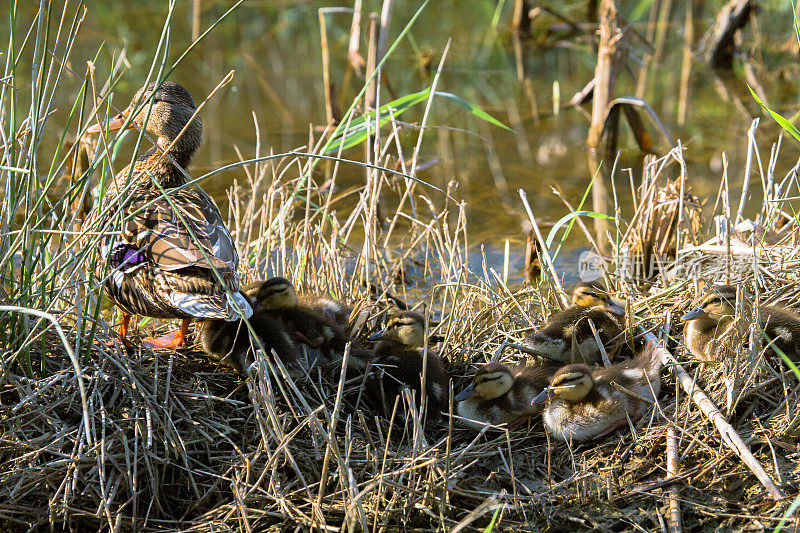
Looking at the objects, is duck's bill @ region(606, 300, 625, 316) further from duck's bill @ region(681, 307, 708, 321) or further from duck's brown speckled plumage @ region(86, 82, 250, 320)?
duck's brown speckled plumage @ region(86, 82, 250, 320)

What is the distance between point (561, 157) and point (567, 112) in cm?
103

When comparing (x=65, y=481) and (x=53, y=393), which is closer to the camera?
(x=65, y=481)

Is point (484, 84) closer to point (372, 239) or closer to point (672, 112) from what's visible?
point (672, 112)

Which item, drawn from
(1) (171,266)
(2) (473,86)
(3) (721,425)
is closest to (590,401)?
(3) (721,425)

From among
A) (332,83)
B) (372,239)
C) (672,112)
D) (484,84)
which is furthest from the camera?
(484,84)

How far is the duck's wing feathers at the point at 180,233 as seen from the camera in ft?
10.1

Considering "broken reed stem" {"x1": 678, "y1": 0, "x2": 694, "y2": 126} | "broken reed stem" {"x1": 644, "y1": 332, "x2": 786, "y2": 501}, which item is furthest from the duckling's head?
"broken reed stem" {"x1": 678, "y1": 0, "x2": 694, "y2": 126}

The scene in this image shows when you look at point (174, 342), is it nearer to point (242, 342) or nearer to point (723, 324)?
point (242, 342)

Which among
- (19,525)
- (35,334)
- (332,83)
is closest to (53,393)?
(35,334)

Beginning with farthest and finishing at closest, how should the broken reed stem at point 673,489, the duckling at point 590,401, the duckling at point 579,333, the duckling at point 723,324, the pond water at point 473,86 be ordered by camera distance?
the pond water at point 473,86 → the duckling at point 579,333 → the duckling at point 723,324 → the duckling at point 590,401 → the broken reed stem at point 673,489

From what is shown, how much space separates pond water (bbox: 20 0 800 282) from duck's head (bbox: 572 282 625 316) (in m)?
1.50

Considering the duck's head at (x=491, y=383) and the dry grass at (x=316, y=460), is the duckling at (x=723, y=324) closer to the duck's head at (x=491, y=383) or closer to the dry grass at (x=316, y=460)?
the dry grass at (x=316, y=460)

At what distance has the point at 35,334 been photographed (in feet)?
9.21

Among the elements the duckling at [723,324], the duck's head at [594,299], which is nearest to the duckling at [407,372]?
the duck's head at [594,299]
